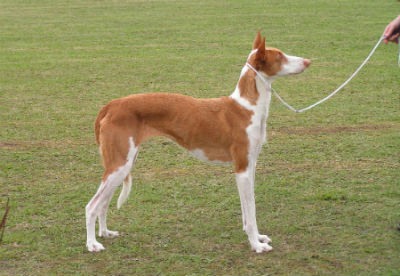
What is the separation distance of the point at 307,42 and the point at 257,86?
10.4 m

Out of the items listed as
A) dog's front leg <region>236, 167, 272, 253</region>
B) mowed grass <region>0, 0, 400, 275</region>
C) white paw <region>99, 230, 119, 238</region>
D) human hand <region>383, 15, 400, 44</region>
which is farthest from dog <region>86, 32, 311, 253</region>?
human hand <region>383, 15, 400, 44</region>

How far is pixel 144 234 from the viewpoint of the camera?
6.14 m

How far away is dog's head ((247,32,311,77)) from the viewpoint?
18.6 ft

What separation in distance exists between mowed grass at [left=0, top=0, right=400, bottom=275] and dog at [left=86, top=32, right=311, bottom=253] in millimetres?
422

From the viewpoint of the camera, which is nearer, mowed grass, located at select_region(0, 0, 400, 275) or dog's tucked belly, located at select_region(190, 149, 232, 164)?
mowed grass, located at select_region(0, 0, 400, 275)

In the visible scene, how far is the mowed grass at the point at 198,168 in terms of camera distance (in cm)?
568

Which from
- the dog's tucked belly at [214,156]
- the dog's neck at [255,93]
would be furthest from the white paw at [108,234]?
the dog's neck at [255,93]

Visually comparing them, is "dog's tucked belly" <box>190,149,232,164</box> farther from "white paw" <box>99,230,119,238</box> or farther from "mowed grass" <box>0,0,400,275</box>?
"white paw" <box>99,230,119,238</box>

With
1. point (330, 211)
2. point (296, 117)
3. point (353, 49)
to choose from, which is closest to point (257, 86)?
point (330, 211)

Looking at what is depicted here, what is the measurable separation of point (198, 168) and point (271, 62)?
2.48m

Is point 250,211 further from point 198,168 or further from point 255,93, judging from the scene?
point 198,168

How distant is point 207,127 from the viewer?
19.1 feet

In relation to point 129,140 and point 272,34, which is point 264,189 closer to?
point 129,140

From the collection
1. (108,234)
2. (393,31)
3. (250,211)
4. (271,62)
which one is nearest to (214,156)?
(250,211)
